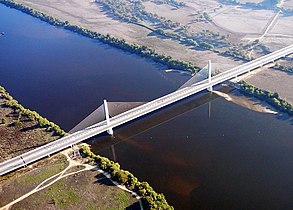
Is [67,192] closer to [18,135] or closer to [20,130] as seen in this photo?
[18,135]

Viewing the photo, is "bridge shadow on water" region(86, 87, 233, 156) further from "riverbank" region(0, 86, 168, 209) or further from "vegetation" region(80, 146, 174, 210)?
"riverbank" region(0, 86, 168, 209)

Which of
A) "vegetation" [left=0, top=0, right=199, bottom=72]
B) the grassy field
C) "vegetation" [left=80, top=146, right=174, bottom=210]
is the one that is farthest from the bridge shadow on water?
"vegetation" [left=0, top=0, right=199, bottom=72]

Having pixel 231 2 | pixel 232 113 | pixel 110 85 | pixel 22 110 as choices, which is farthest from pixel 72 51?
pixel 231 2

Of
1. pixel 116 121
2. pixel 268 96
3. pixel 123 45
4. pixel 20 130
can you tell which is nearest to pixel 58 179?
pixel 116 121

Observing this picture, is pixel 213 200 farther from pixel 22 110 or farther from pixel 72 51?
pixel 72 51

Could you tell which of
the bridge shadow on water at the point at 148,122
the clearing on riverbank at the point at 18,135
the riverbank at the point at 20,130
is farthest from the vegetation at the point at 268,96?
the clearing on riverbank at the point at 18,135

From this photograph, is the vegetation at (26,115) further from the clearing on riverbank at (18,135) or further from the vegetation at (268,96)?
the vegetation at (268,96)
